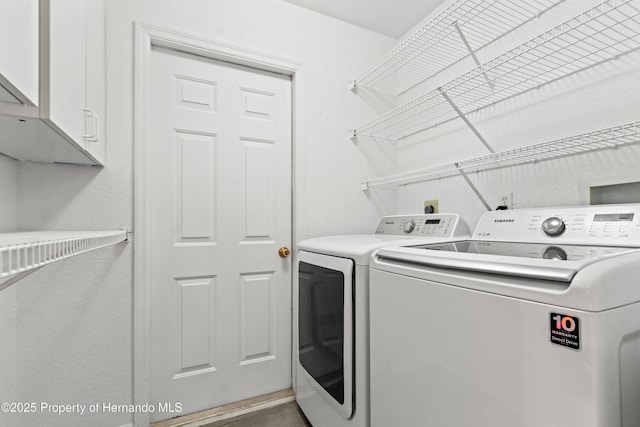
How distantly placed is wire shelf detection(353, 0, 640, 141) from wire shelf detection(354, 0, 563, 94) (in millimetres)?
213

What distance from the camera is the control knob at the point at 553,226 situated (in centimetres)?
113

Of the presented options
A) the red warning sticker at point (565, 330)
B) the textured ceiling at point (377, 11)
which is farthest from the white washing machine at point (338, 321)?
the textured ceiling at point (377, 11)

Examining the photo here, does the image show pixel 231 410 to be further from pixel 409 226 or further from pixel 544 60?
pixel 544 60

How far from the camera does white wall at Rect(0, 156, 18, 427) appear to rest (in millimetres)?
1220

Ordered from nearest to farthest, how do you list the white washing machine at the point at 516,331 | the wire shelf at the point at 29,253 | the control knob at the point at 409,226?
the wire shelf at the point at 29,253 < the white washing machine at the point at 516,331 < the control knob at the point at 409,226

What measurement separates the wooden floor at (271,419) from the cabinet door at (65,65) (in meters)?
1.62

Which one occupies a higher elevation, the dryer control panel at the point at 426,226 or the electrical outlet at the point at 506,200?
the electrical outlet at the point at 506,200

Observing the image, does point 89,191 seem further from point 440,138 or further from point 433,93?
point 440,138

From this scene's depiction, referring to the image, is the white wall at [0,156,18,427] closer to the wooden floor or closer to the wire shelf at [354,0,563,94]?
the wooden floor

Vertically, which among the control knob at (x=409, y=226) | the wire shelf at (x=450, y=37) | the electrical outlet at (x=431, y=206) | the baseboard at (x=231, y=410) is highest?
the wire shelf at (x=450, y=37)

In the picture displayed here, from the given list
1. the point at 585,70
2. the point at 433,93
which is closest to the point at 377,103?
the point at 433,93

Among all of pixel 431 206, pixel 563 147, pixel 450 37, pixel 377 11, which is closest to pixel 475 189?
pixel 431 206

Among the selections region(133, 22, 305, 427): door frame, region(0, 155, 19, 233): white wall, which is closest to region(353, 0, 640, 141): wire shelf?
region(133, 22, 305, 427): door frame

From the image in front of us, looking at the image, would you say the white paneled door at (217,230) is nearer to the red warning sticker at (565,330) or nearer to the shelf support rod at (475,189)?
the shelf support rod at (475,189)
